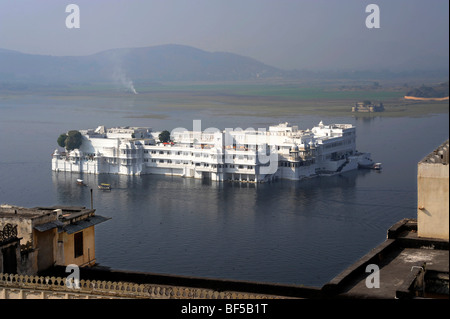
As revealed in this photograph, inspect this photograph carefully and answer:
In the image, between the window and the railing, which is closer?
the railing

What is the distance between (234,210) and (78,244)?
14.6m

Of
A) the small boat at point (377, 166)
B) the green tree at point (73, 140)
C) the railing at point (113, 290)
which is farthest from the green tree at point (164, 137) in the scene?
the railing at point (113, 290)

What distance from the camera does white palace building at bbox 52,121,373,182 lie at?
29656mm

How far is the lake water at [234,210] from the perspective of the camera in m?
15.8

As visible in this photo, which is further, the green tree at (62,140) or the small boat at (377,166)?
the green tree at (62,140)

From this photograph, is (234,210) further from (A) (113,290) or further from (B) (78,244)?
(A) (113,290)

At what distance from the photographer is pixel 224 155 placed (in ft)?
97.9

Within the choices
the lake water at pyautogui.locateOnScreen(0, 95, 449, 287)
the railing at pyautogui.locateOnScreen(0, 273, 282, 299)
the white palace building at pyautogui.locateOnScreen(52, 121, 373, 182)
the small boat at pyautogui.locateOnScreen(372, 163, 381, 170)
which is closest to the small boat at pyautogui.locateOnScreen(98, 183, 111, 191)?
the lake water at pyautogui.locateOnScreen(0, 95, 449, 287)

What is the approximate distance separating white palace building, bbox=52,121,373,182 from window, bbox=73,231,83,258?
2095 centimetres

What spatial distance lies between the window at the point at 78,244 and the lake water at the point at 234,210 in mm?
4291

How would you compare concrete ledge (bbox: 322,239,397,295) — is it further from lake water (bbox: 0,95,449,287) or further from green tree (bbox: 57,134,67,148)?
green tree (bbox: 57,134,67,148)

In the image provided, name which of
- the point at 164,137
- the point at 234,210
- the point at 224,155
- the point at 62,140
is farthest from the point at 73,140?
the point at 234,210

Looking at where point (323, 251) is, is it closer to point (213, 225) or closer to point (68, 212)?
point (213, 225)

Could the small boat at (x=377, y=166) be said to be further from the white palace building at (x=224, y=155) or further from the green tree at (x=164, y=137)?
the green tree at (x=164, y=137)
